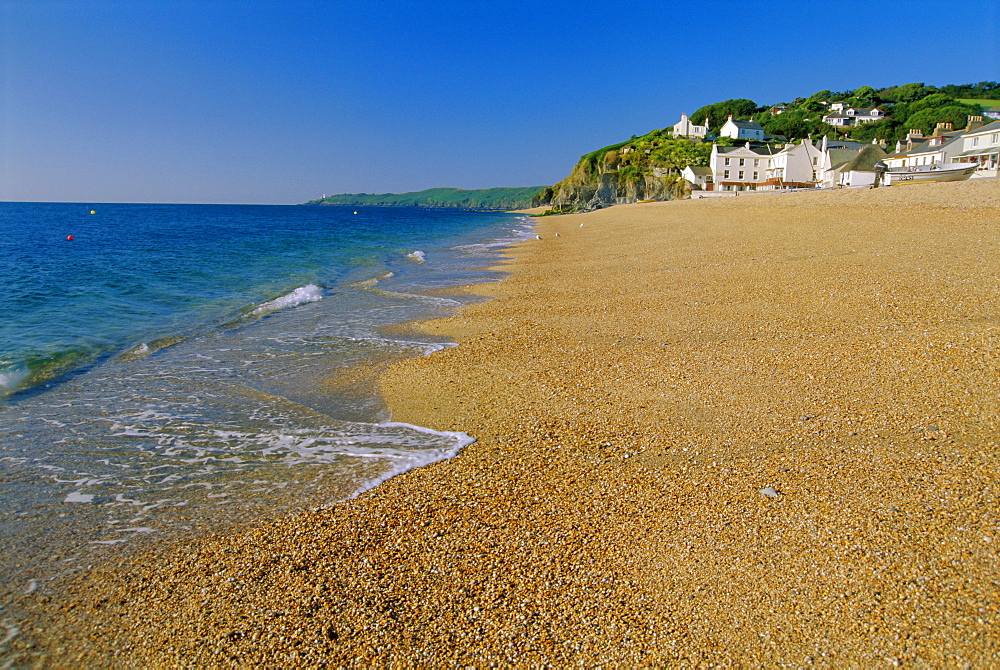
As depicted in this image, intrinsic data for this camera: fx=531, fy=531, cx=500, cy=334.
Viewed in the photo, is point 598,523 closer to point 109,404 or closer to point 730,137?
point 109,404

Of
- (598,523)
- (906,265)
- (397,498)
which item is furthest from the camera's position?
(906,265)

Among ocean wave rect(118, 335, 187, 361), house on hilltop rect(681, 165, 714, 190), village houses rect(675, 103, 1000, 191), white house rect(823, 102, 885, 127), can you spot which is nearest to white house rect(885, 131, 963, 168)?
village houses rect(675, 103, 1000, 191)

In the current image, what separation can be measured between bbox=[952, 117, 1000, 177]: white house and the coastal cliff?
29.6m

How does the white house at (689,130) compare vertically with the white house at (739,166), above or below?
above

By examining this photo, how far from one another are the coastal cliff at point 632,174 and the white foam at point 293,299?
210ft

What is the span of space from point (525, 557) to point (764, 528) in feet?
5.09

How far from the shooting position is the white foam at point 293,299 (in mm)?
12883

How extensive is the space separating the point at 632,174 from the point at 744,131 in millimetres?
22035

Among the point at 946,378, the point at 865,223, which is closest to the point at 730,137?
the point at 865,223

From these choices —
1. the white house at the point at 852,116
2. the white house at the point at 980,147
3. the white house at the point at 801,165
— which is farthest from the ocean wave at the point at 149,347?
the white house at the point at 852,116

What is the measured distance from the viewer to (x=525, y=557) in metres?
3.30

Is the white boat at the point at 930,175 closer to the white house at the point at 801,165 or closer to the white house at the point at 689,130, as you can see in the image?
the white house at the point at 801,165

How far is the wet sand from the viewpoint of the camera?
267cm

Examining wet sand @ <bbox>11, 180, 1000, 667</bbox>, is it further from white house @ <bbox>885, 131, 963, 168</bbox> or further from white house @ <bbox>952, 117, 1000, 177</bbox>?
white house @ <bbox>885, 131, 963, 168</bbox>
